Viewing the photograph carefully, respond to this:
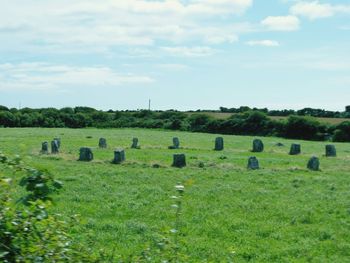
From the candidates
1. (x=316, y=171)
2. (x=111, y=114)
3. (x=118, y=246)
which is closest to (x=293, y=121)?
(x=111, y=114)

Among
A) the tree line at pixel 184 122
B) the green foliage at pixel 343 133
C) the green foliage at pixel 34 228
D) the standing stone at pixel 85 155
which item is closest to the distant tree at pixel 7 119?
the tree line at pixel 184 122

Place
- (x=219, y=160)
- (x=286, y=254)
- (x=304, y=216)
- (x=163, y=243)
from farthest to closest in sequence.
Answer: (x=219, y=160) < (x=304, y=216) < (x=286, y=254) < (x=163, y=243)

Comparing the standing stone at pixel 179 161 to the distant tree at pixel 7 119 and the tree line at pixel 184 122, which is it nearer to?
the tree line at pixel 184 122

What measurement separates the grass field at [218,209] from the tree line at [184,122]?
1598 inches

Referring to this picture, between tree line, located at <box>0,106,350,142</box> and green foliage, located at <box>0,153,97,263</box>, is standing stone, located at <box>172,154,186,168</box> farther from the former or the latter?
tree line, located at <box>0,106,350,142</box>

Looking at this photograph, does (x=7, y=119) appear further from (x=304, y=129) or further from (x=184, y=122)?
(x=304, y=129)

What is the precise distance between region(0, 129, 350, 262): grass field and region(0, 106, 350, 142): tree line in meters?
40.6

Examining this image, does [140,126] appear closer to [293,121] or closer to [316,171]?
[293,121]

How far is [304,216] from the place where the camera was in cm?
1396

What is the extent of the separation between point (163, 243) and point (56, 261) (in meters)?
0.96

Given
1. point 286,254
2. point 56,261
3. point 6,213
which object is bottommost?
point 286,254

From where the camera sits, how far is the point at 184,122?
7750 centimetres

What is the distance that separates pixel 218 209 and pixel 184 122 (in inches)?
2475

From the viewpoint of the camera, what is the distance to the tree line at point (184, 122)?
64.8 metres
